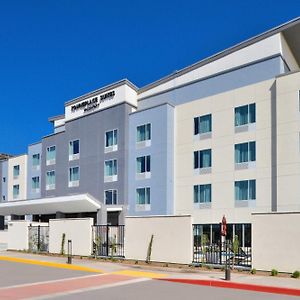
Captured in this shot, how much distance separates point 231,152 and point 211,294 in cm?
2537

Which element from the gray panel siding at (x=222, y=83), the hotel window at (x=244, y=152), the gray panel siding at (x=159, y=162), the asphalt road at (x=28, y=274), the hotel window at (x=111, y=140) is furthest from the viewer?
the hotel window at (x=111, y=140)

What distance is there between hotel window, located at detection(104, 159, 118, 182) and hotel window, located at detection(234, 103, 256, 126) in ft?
44.0

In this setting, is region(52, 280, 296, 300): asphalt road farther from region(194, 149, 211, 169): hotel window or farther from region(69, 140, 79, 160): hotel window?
region(69, 140, 79, 160): hotel window

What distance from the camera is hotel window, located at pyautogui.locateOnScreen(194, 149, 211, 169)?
131ft

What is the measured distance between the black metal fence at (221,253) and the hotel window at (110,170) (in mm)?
24834

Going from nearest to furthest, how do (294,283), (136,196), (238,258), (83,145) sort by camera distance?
(294,283) → (238,258) → (136,196) → (83,145)

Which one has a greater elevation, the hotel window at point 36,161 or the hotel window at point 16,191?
the hotel window at point 36,161

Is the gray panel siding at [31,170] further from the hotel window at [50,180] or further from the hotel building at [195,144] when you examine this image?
the hotel building at [195,144]

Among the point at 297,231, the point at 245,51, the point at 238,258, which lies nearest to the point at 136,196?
the point at 245,51

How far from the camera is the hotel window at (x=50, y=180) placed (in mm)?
54000

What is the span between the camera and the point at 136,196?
1719 inches

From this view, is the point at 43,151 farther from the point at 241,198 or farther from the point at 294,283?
the point at 294,283

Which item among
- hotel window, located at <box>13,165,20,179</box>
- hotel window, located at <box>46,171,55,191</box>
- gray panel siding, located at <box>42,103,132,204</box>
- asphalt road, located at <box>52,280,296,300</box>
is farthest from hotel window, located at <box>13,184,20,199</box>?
asphalt road, located at <box>52,280,296,300</box>

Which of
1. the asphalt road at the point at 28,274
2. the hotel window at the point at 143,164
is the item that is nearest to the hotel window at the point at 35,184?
the hotel window at the point at 143,164
